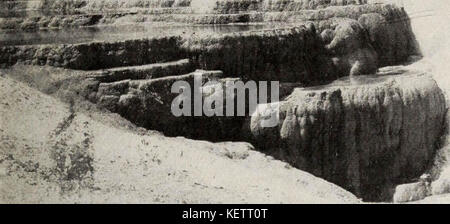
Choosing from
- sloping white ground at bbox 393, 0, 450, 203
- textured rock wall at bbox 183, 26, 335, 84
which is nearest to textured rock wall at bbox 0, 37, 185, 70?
textured rock wall at bbox 183, 26, 335, 84

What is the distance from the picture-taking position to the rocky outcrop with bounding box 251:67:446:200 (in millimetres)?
17922

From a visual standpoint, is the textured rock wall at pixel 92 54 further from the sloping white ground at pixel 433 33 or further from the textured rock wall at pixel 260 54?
the sloping white ground at pixel 433 33

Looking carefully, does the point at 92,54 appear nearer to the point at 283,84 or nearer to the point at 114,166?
the point at 114,166

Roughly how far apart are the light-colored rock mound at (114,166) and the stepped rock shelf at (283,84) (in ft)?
3.75

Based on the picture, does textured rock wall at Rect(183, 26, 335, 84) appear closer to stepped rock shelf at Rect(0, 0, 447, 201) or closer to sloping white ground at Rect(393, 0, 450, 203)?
stepped rock shelf at Rect(0, 0, 447, 201)

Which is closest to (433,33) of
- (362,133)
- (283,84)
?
(362,133)

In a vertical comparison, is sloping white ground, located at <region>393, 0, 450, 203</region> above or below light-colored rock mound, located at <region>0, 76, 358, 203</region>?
above

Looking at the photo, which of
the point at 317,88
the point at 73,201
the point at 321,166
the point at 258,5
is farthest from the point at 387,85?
the point at 73,201

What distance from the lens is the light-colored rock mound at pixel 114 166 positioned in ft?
39.3

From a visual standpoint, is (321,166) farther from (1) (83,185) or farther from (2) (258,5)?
(2) (258,5)

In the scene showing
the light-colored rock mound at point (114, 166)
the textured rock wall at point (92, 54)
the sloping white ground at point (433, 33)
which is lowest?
the light-colored rock mound at point (114, 166)

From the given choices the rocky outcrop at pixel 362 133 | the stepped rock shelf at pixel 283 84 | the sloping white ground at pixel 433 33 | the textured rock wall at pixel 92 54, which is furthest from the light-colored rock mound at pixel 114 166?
the sloping white ground at pixel 433 33

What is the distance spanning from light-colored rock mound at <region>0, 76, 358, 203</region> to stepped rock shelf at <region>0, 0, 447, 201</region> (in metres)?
1.14
